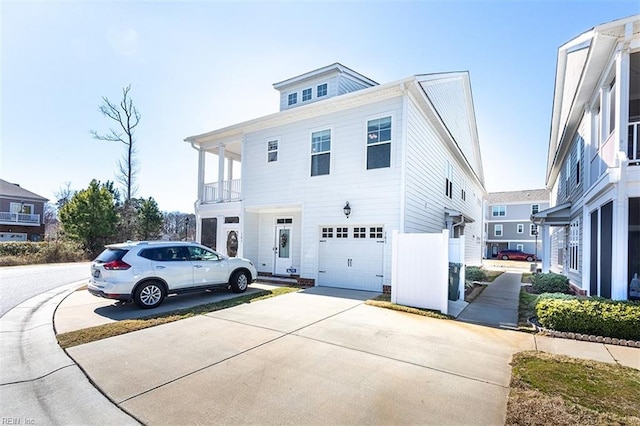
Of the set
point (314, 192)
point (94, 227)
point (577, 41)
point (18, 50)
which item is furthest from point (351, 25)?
point (94, 227)

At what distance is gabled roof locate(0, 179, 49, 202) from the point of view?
33.0m

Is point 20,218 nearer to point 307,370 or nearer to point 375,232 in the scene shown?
point 375,232

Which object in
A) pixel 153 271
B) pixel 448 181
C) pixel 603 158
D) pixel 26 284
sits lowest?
pixel 26 284

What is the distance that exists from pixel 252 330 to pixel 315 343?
1.36 m

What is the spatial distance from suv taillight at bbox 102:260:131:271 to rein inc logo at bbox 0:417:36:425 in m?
4.75

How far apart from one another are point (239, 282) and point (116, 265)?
3.43 m

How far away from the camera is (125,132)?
90.6ft

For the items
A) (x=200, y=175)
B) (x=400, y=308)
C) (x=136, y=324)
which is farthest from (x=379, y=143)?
(x=200, y=175)

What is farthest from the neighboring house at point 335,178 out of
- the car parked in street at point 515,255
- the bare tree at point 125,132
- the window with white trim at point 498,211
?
the window with white trim at point 498,211

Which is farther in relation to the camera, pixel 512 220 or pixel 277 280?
pixel 512 220

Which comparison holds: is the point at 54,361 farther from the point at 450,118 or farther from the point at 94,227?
the point at 94,227

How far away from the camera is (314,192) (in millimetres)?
11492

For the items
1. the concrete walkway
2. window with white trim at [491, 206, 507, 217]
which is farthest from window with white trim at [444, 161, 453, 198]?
window with white trim at [491, 206, 507, 217]

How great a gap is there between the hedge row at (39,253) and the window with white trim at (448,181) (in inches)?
917
